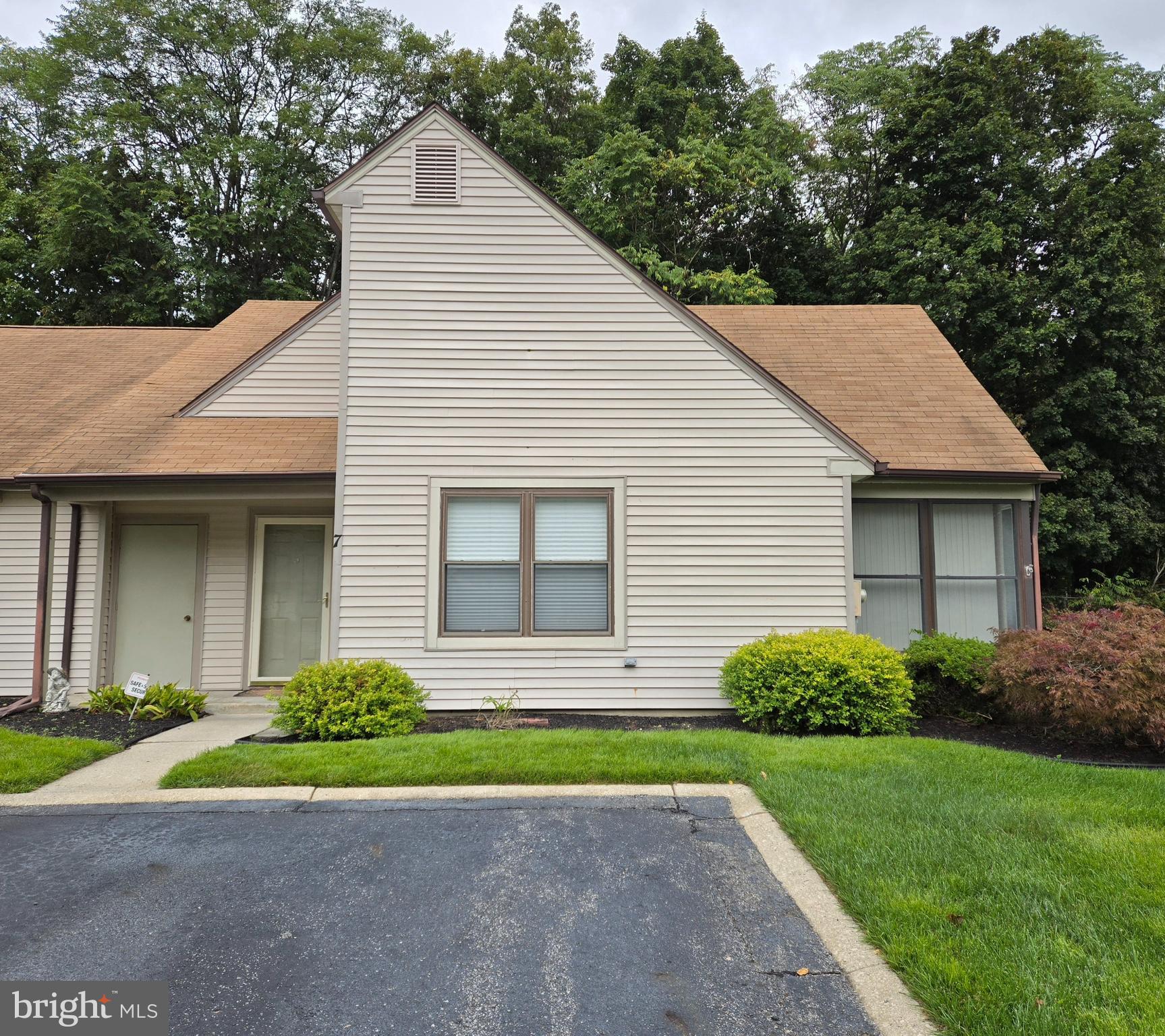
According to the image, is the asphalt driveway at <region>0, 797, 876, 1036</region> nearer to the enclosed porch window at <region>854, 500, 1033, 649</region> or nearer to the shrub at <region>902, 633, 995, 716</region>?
the shrub at <region>902, 633, 995, 716</region>

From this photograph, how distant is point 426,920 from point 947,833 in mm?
2879

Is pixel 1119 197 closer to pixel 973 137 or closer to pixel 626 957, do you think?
pixel 973 137

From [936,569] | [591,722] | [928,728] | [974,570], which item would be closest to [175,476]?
[591,722]

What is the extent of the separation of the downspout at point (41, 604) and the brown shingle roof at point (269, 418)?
48cm

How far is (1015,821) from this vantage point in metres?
4.50

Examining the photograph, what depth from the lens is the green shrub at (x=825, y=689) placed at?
7016 mm

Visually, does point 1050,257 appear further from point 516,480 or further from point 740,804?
point 740,804

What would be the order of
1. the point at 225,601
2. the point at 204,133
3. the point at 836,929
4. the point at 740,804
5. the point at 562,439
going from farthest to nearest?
the point at 204,133 → the point at 225,601 → the point at 562,439 → the point at 740,804 → the point at 836,929

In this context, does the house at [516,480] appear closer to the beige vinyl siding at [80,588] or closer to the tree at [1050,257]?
the beige vinyl siding at [80,588]

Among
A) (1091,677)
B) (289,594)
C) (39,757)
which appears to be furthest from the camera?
(289,594)

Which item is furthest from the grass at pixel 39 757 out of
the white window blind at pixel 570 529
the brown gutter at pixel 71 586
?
the white window blind at pixel 570 529

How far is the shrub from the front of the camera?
8.09m

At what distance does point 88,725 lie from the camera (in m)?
7.64

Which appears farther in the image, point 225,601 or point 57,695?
point 225,601
